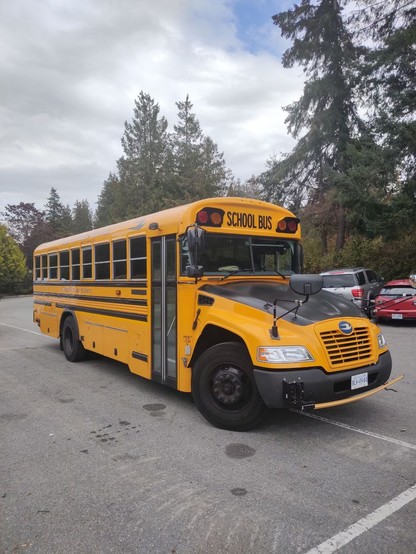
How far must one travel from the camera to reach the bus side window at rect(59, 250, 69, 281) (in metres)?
8.63

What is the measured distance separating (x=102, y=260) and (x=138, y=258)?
1390 millimetres

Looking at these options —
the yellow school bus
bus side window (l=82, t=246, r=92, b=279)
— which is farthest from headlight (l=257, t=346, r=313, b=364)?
bus side window (l=82, t=246, r=92, b=279)

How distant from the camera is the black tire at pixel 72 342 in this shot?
Result: 8117 millimetres

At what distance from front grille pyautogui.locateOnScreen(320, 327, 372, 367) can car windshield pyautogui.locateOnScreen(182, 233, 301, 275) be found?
1486mm

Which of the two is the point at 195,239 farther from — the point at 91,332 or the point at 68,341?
the point at 68,341

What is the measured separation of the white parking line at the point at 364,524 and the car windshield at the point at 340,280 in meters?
10.3

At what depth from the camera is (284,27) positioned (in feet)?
75.9

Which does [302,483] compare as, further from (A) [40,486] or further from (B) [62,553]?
(A) [40,486]

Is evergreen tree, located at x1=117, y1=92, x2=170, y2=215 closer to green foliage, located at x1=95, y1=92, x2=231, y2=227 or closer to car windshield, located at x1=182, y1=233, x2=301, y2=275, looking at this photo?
green foliage, located at x1=95, y1=92, x2=231, y2=227

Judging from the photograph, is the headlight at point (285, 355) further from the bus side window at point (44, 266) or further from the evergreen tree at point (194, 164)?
the evergreen tree at point (194, 164)

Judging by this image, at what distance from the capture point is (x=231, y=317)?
441 cm

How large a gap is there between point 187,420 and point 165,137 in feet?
138

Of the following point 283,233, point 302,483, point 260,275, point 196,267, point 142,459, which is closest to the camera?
point 302,483

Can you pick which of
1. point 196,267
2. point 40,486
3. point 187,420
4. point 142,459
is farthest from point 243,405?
point 40,486
